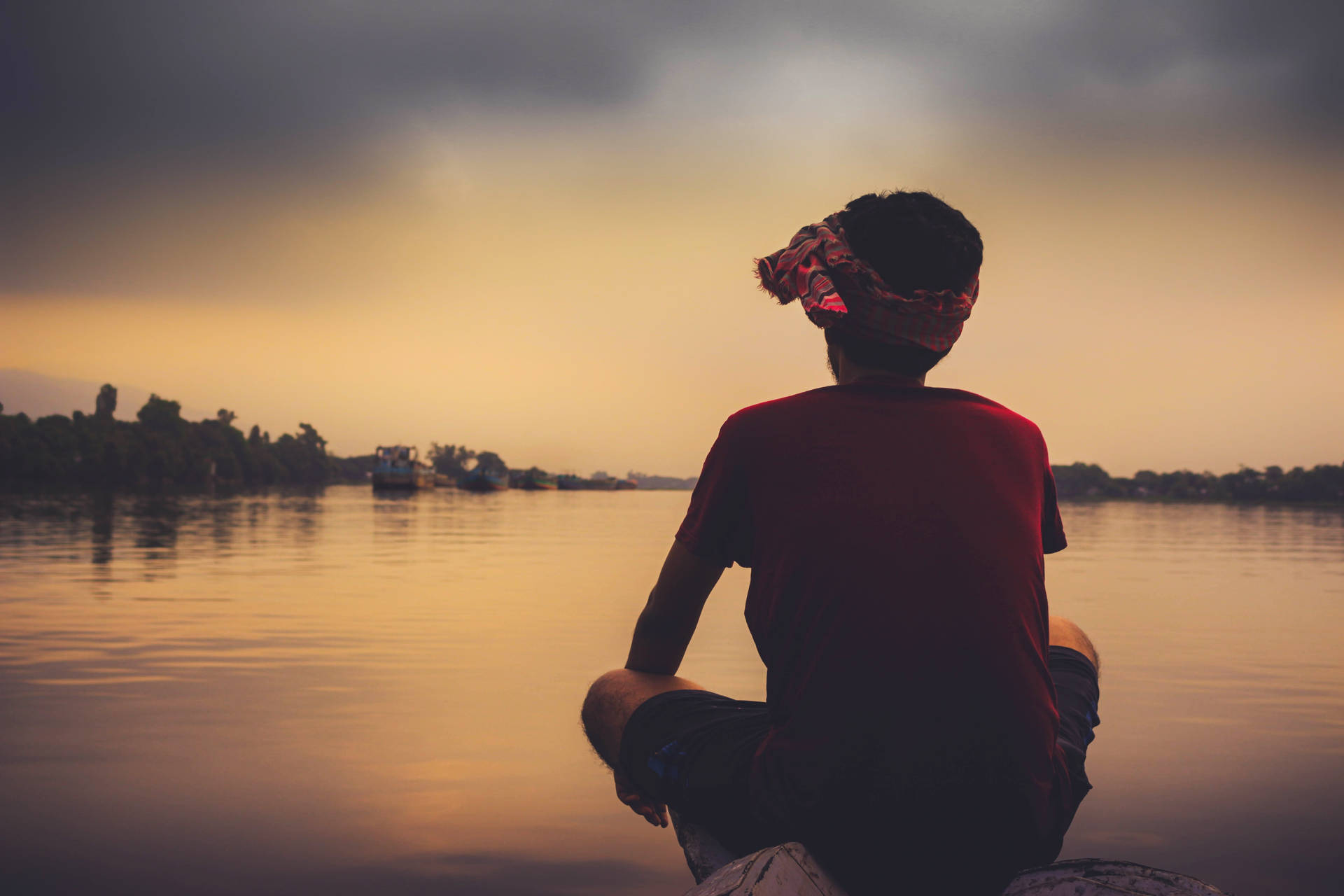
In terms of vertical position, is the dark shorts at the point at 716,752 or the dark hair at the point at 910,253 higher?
the dark hair at the point at 910,253

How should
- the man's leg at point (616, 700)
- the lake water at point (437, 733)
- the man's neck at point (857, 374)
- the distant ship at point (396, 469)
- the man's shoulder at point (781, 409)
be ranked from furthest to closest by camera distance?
the distant ship at point (396, 469) < the lake water at point (437, 733) < the man's leg at point (616, 700) < the man's neck at point (857, 374) < the man's shoulder at point (781, 409)

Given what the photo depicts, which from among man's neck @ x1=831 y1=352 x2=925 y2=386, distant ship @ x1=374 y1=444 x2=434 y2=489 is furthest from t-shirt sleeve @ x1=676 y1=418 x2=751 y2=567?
distant ship @ x1=374 y1=444 x2=434 y2=489

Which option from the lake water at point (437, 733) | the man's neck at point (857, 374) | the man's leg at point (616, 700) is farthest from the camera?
the lake water at point (437, 733)

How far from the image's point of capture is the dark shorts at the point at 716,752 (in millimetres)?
1909

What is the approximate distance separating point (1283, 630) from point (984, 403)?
26.6 ft

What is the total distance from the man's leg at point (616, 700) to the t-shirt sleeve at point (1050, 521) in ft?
2.79

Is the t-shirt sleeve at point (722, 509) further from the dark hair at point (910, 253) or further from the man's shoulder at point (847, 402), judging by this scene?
the dark hair at point (910, 253)

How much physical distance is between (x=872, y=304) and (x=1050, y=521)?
2.03 feet

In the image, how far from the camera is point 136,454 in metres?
109

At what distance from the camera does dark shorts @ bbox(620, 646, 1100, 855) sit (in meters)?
1.91

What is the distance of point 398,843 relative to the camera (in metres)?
3.16

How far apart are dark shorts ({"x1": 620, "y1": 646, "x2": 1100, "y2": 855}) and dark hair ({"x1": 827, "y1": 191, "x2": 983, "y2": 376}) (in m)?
0.80

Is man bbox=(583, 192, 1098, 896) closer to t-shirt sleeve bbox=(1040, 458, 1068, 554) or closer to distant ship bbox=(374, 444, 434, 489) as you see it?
t-shirt sleeve bbox=(1040, 458, 1068, 554)

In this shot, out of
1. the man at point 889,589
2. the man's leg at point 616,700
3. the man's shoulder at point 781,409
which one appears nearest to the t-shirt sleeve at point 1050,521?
the man at point 889,589
